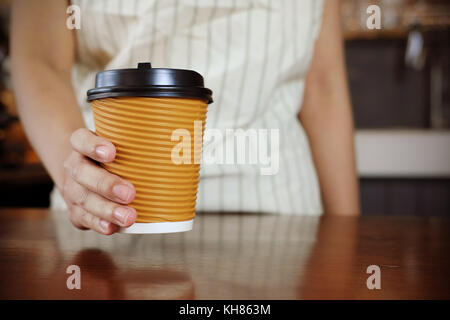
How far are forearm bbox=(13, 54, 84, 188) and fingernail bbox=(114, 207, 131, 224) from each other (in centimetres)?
31

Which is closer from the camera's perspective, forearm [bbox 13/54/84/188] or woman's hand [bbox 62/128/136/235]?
woman's hand [bbox 62/128/136/235]

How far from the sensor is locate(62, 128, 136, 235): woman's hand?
445 mm

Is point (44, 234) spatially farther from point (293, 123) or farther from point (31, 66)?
point (293, 123)

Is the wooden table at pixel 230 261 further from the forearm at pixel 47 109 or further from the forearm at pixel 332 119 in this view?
the forearm at pixel 332 119

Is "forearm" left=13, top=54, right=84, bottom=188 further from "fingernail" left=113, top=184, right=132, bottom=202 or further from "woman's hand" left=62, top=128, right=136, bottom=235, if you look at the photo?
"fingernail" left=113, top=184, right=132, bottom=202

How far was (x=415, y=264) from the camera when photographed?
462 millimetres

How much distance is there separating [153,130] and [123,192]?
64 mm

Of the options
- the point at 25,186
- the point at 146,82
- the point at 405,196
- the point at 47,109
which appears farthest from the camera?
the point at 405,196

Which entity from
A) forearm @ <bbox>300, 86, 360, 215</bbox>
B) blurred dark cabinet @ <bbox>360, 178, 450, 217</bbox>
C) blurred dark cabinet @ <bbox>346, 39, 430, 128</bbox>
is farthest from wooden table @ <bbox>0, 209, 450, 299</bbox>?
blurred dark cabinet @ <bbox>346, 39, 430, 128</bbox>

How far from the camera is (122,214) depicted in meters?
0.45

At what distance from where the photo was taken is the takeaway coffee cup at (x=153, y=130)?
0.44 meters

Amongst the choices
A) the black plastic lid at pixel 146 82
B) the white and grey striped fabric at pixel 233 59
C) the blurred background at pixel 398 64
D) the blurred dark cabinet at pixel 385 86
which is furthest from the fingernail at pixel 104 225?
the blurred dark cabinet at pixel 385 86

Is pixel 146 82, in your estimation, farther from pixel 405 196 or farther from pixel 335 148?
pixel 405 196

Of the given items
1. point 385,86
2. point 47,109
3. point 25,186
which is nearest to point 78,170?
point 47,109
